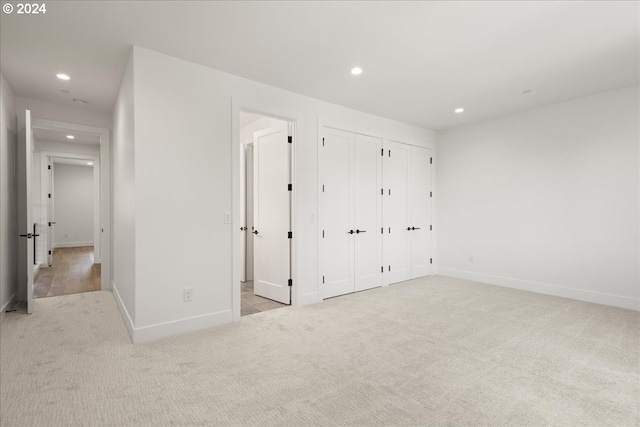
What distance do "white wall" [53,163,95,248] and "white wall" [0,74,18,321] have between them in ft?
23.2

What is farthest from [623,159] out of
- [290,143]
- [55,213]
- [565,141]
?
[55,213]

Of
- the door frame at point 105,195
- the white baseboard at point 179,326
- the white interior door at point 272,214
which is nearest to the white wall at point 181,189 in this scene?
the white baseboard at point 179,326

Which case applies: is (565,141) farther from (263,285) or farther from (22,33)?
(22,33)

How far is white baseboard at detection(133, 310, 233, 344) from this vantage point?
289 cm

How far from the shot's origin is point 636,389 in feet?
7.04

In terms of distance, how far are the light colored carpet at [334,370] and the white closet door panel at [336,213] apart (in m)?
0.74

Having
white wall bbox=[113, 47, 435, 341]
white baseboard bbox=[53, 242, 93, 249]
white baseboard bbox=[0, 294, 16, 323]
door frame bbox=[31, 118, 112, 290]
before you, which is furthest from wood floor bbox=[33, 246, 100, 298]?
white wall bbox=[113, 47, 435, 341]

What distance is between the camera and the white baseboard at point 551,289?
13.1 feet

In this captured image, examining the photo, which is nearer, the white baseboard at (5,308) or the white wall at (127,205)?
the white wall at (127,205)

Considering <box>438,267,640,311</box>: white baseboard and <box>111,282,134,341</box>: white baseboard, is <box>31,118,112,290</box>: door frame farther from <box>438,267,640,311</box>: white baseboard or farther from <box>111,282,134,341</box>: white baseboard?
<box>438,267,640,311</box>: white baseboard

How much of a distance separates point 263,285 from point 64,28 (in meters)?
3.47

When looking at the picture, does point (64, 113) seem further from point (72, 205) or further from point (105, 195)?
point (72, 205)

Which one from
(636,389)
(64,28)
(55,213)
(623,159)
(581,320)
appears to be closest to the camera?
(636,389)

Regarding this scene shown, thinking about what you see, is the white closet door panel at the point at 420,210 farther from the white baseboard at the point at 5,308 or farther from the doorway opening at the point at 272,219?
the white baseboard at the point at 5,308
